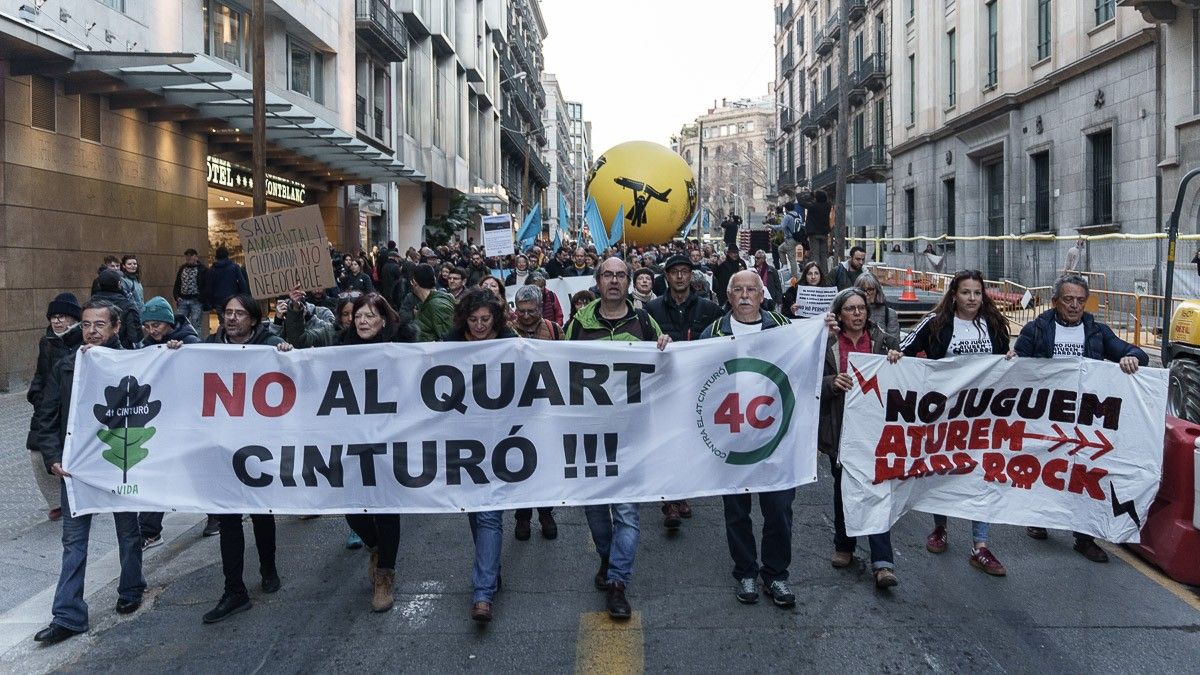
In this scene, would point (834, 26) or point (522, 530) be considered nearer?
point (522, 530)

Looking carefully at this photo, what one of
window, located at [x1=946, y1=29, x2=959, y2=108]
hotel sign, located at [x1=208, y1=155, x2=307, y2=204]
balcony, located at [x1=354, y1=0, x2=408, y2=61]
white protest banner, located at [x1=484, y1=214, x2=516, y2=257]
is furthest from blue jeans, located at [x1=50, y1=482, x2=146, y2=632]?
window, located at [x1=946, y1=29, x2=959, y2=108]

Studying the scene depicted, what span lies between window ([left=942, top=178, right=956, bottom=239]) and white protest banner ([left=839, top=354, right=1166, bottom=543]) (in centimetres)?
2944

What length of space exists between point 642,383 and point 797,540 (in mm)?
1849

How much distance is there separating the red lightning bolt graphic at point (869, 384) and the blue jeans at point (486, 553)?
2.17 metres

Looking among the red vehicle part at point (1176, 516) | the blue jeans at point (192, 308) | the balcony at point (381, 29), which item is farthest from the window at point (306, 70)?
the red vehicle part at point (1176, 516)

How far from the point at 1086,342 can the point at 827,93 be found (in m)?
48.5

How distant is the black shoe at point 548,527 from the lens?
7.02 m

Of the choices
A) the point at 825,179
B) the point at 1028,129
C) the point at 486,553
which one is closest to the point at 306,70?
the point at 1028,129

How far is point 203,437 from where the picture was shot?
222 inches

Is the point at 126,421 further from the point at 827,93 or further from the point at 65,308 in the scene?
the point at 827,93

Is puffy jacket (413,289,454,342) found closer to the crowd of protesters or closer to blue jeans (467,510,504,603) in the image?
the crowd of protesters

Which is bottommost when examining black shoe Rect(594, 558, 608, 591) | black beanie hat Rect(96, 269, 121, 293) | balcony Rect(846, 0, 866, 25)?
black shoe Rect(594, 558, 608, 591)

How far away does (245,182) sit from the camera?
22.9 meters

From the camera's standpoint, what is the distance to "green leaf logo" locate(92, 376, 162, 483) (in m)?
5.53
